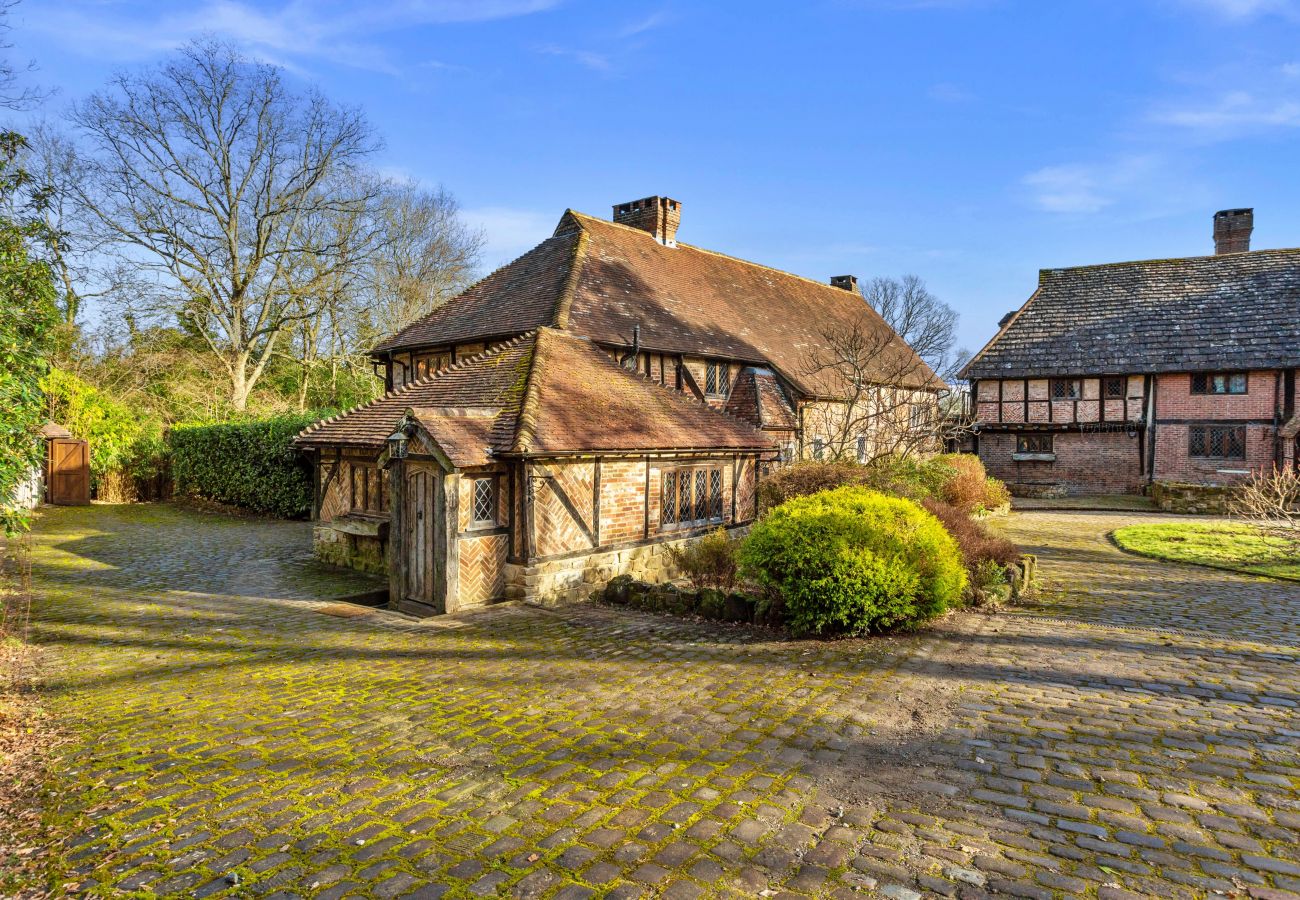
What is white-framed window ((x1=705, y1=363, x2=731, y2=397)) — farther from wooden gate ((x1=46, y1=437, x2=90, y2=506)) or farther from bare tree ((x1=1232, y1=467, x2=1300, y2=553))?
wooden gate ((x1=46, y1=437, x2=90, y2=506))

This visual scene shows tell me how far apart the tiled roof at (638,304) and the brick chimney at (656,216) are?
553mm

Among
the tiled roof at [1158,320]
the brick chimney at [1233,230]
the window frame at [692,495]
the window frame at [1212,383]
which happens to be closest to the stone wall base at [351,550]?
the window frame at [692,495]

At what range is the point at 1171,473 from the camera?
2669cm

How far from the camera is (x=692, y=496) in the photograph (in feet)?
48.1

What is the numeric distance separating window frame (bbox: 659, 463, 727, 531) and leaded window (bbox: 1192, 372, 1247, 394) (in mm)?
21577

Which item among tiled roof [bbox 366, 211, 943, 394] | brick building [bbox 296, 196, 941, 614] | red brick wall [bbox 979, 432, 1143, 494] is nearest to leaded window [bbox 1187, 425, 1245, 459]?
red brick wall [bbox 979, 432, 1143, 494]

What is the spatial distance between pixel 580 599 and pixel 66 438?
2203cm

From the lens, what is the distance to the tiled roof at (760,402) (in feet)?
67.0

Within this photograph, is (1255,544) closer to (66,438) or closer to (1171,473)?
(1171,473)

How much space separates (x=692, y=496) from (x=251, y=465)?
15.2 meters

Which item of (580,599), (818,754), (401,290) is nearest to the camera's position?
(818,754)

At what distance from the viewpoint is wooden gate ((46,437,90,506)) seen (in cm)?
2375

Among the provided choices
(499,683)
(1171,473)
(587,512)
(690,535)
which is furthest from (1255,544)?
(499,683)

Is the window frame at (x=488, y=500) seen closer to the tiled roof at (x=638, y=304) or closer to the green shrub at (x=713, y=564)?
the green shrub at (x=713, y=564)
